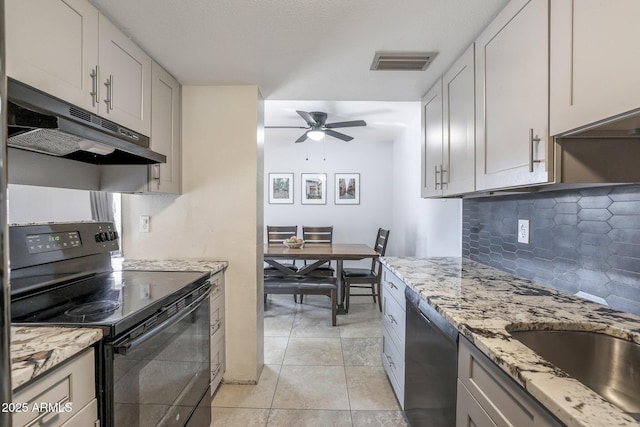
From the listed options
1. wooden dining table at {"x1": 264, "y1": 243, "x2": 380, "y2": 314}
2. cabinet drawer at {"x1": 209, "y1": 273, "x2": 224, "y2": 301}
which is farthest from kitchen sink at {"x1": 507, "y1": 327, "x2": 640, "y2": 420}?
wooden dining table at {"x1": 264, "y1": 243, "x2": 380, "y2": 314}

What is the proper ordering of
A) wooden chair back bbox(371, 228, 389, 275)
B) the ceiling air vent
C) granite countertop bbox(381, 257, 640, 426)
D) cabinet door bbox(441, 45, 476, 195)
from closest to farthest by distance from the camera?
granite countertop bbox(381, 257, 640, 426) → cabinet door bbox(441, 45, 476, 195) → the ceiling air vent → wooden chair back bbox(371, 228, 389, 275)

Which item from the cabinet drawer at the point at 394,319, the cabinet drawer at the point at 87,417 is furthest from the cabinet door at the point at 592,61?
the cabinet drawer at the point at 87,417

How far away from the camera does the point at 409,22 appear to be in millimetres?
1390

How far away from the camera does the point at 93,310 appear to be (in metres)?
1.12

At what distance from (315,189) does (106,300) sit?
157 inches

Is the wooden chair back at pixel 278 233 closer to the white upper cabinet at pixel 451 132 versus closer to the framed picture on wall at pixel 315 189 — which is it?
the framed picture on wall at pixel 315 189

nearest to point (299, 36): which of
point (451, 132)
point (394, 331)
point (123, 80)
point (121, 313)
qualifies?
point (123, 80)

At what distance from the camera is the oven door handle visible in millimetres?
980

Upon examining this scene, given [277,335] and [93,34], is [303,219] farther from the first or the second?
[93,34]

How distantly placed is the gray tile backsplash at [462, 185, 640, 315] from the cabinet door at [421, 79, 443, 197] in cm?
40

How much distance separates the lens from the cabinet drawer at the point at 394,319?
1.74 meters

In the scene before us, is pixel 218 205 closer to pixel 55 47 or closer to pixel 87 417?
pixel 55 47

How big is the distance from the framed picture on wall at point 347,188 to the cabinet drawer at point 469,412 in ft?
13.4

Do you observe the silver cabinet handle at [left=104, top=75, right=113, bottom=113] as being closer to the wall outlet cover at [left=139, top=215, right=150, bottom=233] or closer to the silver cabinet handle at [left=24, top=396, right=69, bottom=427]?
the wall outlet cover at [left=139, top=215, right=150, bottom=233]
